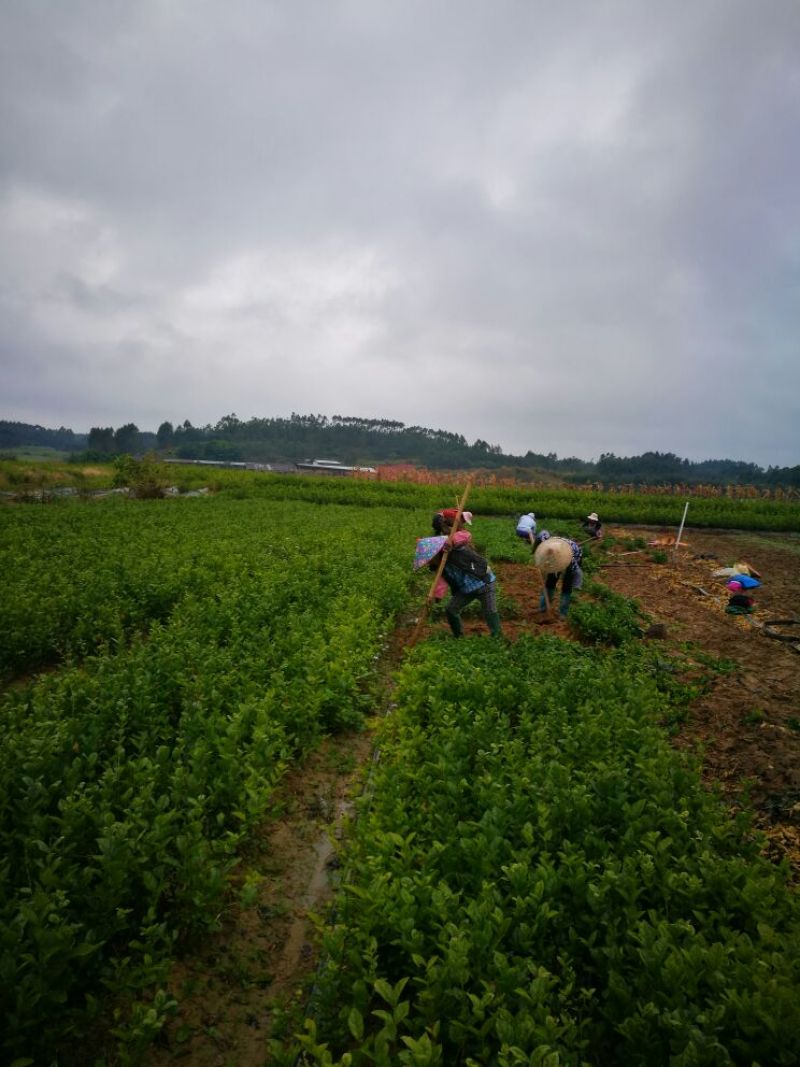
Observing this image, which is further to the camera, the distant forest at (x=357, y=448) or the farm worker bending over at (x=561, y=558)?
the distant forest at (x=357, y=448)

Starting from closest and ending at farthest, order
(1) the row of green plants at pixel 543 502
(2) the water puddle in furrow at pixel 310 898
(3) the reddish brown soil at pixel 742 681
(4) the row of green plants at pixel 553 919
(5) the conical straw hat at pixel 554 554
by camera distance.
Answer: (4) the row of green plants at pixel 553 919 < (2) the water puddle in furrow at pixel 310 898 < (3) the reddish brown soil at pixel 742 681 < (5) the conical straw hat at pixel 554 554 < (1) the row of green plants at pixel 543 502

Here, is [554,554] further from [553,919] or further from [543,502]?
[543,502]

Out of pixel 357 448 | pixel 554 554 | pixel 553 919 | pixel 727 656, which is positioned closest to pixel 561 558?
pixel 554 554

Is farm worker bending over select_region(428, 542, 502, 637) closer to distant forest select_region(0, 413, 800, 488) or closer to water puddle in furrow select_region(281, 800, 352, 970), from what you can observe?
water puddle in furrow select_region(281, 800, 352, 970)

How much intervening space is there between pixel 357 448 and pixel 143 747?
376 ft

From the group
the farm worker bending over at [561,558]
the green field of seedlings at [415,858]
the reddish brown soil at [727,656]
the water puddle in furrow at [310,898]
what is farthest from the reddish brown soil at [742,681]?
the water puddle in furrow at [310,898]

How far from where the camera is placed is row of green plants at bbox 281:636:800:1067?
2.15 metres

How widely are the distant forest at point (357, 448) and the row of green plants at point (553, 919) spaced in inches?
3706

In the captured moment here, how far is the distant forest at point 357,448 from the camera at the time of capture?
98125mm

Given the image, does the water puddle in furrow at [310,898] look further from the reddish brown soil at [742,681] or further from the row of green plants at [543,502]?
the row of green plants at [543,502]

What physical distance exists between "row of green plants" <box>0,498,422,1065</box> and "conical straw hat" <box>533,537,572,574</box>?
258 centimetres

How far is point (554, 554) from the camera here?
843cm

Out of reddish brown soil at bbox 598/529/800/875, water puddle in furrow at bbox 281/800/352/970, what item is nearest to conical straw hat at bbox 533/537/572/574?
reddish brown soil at bbox 598/529/800/875

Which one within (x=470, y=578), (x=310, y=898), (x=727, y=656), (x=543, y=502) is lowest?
(x=310, y=898)
